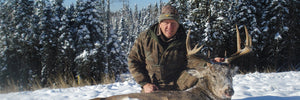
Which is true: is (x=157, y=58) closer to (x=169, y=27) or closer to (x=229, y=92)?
(x=169, y=27)

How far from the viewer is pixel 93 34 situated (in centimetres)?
2055

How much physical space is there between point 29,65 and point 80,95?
70.2 ft

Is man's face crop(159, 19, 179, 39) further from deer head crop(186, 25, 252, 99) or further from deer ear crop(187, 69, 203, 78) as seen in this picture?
deer ear crop(187, 69, 203, 78)

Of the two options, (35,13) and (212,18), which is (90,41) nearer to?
(35,13)

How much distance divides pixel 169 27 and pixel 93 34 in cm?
1777

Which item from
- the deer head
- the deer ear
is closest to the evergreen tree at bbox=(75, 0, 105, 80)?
the deer ear

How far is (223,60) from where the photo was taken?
11.6 ft

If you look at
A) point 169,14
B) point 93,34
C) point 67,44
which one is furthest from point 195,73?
Result: point 67,44

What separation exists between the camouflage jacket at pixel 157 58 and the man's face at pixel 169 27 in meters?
0.11

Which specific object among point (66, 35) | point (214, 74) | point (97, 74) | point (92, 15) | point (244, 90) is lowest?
point (97, 74)

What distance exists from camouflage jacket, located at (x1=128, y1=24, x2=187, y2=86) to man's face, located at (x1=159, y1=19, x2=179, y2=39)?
4.2 inches

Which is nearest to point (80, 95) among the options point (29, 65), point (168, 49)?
point (168, 49)

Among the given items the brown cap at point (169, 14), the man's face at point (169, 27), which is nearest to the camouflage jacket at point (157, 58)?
the man's face at point (169, 27)

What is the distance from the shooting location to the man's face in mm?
3906
